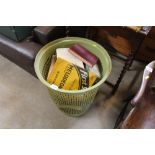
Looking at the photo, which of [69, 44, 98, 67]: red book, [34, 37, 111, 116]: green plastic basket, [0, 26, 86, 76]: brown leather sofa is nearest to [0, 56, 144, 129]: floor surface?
[34, 37, 111, 116]: green plastic basket

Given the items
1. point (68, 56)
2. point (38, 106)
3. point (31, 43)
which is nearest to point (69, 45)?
point (68, 56)

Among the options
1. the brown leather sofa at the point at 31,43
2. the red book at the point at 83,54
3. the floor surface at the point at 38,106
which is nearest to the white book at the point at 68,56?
the red book at the point at 83,54

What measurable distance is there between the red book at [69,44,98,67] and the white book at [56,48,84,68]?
0.8 inches

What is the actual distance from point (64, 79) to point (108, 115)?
19.6 inches

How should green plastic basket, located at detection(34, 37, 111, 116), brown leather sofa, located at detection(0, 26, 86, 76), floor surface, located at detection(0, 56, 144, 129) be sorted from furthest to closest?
1. floor surface, located at detection(0, 56, 144, 129)
2. brown leather sofa, located at detection(0, 26, 86, 76)
3. green plastic basket, located at detection(34, 37, 111, 116)

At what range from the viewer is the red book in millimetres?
1168

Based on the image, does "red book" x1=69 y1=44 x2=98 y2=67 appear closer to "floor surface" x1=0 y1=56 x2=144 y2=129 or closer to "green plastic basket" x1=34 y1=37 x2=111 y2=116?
"green plastic basket" x1=34 y1=37 x2=111 y2=116

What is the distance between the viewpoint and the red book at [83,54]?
1168 millimetres

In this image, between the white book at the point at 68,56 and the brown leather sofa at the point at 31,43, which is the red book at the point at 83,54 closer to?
the white book at the point at 68,56

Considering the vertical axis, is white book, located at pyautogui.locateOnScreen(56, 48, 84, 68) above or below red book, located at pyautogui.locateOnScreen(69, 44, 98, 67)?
below

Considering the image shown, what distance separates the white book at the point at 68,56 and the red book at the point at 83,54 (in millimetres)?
21

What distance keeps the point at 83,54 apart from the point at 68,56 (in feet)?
0.31

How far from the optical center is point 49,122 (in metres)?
1.36
